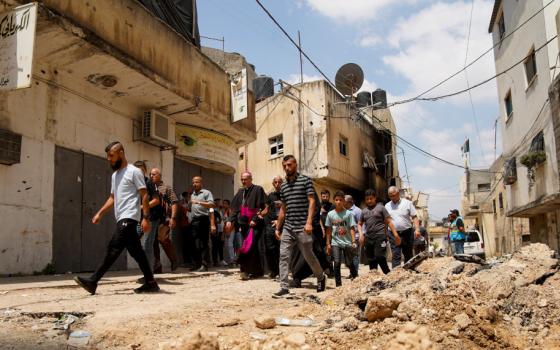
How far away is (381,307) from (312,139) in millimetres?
19986

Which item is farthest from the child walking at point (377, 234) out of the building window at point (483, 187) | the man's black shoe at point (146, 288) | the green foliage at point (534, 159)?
the building window at point (483, 187)

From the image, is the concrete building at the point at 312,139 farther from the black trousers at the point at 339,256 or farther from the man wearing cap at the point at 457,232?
the black trousers at the point at 339,256

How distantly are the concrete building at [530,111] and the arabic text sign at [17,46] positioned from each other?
13.5 metres

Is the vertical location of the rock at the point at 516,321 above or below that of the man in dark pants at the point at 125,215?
below

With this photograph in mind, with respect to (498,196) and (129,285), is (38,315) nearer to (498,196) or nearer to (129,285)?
(129,285)

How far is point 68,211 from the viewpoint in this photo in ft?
29.4

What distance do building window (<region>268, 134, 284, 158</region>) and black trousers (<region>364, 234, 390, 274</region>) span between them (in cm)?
1661

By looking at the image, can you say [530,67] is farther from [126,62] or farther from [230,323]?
[230,323]

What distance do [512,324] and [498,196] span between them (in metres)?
26.6

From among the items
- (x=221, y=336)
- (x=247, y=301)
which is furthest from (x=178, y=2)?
(x=221, y=336)

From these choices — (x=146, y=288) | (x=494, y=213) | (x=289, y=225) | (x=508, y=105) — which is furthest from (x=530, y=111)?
(x=146, y=288)

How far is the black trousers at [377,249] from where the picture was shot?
25.6ft

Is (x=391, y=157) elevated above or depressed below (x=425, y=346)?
above

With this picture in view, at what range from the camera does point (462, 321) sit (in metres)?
3.56
